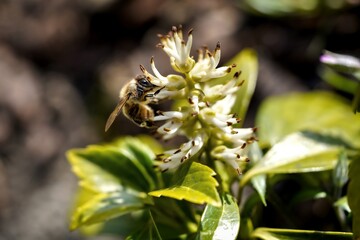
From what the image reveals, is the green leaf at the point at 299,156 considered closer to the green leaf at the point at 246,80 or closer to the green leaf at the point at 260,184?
the green leaf at the point at 260,184

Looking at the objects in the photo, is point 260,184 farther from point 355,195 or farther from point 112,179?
point 112,179

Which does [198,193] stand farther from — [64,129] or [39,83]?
[39,83]

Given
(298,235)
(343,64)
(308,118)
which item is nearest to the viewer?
(298,235)

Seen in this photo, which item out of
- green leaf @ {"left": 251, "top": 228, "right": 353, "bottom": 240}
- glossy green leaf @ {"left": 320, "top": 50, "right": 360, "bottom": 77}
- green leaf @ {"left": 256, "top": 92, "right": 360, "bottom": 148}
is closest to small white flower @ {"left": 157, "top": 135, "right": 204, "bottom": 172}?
green leaf @ {"left": 251, "top": 228, "right": 353, "bottom": 240}

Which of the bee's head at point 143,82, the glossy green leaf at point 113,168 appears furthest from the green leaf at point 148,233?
the bee's head at point 143,82

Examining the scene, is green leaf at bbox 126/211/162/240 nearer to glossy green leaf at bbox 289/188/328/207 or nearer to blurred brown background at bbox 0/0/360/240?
glossy green leaf at bbox 289/188/328/207

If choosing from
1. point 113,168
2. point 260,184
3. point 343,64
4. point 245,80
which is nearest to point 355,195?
point 260,184
